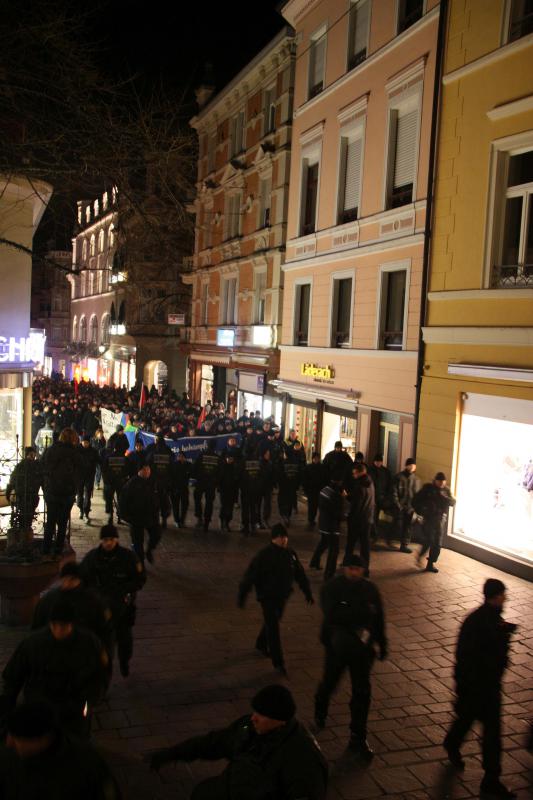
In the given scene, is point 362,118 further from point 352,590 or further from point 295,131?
point 352,590

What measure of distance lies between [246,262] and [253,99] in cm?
651

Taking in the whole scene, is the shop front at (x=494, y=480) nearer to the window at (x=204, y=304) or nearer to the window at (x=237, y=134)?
the window at (x=237, y=134)

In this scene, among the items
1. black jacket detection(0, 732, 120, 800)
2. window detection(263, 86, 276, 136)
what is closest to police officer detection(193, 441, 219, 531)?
black jacket detection(0, 732, 120, 800)

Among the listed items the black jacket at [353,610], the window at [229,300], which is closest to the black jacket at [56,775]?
the black jacket at [353,610]

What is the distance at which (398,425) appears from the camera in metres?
16.5

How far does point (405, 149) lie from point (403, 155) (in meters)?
0.14

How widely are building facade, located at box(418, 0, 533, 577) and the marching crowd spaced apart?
1.30 metres

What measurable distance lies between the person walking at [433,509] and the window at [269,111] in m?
17.9

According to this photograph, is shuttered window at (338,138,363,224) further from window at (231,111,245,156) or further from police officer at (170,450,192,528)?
window at (231,111,245,156)

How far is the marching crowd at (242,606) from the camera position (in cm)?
351

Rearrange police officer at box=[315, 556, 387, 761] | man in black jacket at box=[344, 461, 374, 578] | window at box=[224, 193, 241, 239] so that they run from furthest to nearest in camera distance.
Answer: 1. window at box=[224, 193, 241, 239]
2. man in black jacket at box=[344, 461, 374, 578]
3. police officer at box=[315, 556, 387, 761]

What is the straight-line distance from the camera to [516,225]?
1285cm

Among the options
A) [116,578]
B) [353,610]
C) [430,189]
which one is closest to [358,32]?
[430,189]

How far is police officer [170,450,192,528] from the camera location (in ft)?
48.2
